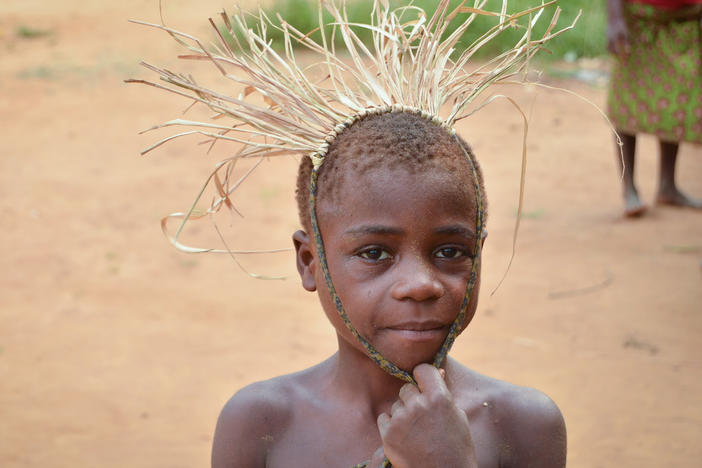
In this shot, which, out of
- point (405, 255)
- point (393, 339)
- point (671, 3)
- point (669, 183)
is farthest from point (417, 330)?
point (669, 183)

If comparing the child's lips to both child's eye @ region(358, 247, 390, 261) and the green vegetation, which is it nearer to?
child's eye @ region(358, 247, 390, 261)

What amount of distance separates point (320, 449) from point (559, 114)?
748cm

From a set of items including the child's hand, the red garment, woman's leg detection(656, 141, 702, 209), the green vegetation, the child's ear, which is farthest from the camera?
the green vegetation

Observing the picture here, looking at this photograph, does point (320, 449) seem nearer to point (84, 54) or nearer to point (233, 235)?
point (233, 235)

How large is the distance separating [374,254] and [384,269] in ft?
0.15

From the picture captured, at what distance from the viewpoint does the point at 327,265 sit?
1.99 metres

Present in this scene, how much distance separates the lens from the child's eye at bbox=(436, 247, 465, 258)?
1901mm

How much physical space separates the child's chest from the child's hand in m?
0.29

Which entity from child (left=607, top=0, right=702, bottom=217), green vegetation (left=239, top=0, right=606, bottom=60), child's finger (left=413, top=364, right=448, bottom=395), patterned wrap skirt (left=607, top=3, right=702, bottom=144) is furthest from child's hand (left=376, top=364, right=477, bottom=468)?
green vegetation (left=239, top=0, right=606, bottom=60)

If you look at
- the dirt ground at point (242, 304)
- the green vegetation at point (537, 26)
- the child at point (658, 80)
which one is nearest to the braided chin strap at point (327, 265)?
the dirt ground at point (242, 304)

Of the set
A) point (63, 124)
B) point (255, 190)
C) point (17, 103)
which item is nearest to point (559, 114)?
point (255, 190)

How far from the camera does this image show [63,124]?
8.76 m

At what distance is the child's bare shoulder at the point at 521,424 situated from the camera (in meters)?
2.12

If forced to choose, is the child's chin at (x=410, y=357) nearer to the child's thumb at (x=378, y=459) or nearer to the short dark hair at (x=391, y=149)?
the child's thumb at (x=378, y=459)
